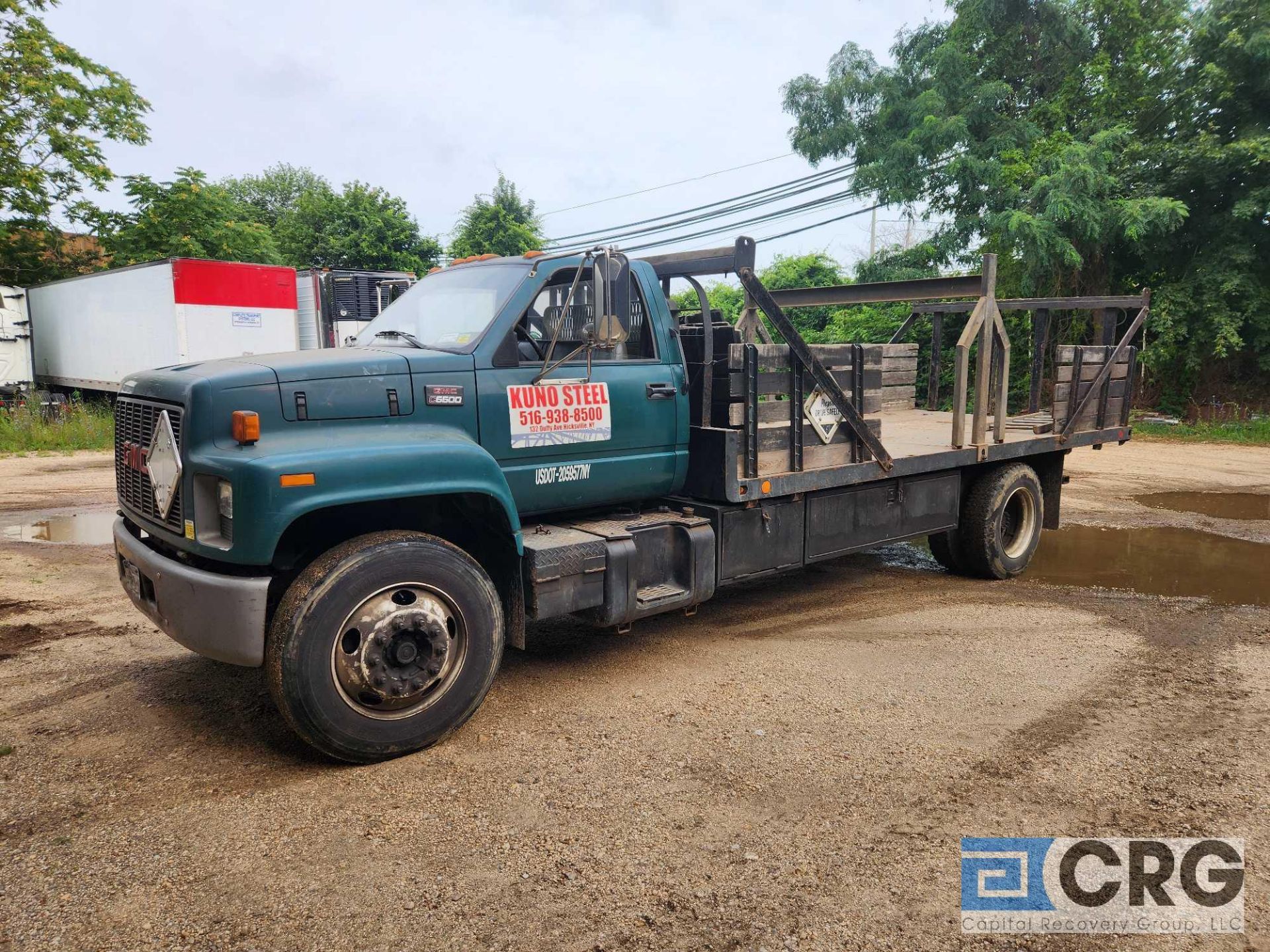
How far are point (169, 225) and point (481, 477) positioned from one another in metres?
23.6

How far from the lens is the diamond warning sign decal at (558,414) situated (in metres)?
4.58

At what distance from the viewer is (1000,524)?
7.32 metres

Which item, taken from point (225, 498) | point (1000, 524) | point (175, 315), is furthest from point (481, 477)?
point (175, 315)

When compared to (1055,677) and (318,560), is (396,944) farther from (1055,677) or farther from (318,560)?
(1055,677)

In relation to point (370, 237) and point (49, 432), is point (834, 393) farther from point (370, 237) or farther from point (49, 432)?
point (370, 237)

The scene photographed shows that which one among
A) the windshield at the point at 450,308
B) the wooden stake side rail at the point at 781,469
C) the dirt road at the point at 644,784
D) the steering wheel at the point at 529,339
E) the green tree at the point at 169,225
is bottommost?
the dirt road at the point at 644,784

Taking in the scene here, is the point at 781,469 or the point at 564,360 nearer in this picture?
the point at 564,360

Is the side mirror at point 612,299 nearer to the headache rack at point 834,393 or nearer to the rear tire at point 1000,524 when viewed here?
the headache rack at point 834,393

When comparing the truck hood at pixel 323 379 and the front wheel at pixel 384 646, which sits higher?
the truck hood at pixel 323 379

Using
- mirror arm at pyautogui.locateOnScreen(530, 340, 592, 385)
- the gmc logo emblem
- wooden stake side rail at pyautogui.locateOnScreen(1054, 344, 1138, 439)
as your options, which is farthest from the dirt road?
wooden stake side rail at pyautogui.locateOnScreen(1054, 344, 1138, 439)

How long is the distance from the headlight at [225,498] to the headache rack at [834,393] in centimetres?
270

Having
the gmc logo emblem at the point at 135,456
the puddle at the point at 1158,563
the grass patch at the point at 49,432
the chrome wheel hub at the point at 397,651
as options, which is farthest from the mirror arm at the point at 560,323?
the grass patch at the point at 49,432

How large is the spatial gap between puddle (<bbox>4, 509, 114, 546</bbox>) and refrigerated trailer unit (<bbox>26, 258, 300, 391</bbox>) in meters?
5.92

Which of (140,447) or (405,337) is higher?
(405,337)
